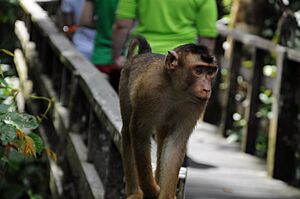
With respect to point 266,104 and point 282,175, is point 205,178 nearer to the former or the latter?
point 282,175

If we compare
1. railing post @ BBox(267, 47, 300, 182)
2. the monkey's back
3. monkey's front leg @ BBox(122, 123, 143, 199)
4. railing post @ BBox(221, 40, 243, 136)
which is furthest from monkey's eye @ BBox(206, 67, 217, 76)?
railing post @ BBox(221, 40, 243, 136)

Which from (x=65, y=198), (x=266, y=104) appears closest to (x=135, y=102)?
(x=65, y=198)

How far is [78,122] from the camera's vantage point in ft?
24.5

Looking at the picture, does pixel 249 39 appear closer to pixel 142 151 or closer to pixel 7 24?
pixel 7 24

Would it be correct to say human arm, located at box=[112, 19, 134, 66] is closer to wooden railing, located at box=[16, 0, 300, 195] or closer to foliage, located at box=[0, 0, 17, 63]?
wooden railing, located at box=[16, 0, 300, 195]

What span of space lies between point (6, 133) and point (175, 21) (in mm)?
2334

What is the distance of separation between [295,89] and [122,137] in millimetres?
4679

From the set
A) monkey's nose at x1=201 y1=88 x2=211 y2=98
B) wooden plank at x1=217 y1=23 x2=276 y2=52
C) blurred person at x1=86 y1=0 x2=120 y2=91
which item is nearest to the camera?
monkey's nose at x1=201 y1=88 x2=211 y2=98

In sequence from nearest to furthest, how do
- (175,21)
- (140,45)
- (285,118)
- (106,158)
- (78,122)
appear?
(140,45) < (106,158) < (175,21) < (78,122) < (285,118)

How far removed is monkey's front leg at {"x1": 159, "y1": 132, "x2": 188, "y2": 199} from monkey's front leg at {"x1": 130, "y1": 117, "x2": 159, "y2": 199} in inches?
3.0

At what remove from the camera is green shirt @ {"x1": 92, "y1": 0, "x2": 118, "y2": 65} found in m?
7.74

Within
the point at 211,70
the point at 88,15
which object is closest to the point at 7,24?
the point at 88,15

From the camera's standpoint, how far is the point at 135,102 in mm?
4773

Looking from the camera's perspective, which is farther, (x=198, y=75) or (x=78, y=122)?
(x=78, y=122)
